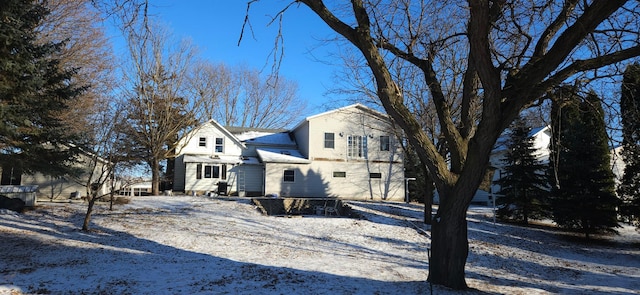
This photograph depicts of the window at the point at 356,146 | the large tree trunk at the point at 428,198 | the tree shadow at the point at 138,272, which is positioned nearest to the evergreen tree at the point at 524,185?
the large tree trunk at the point at 428,198

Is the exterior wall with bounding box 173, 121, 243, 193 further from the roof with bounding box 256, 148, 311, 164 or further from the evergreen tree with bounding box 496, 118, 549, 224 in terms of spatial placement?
the evergreen tree with bounding box 496, 118, 549, 224

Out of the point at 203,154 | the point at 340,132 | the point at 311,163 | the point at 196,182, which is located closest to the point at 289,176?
the point at 311,163

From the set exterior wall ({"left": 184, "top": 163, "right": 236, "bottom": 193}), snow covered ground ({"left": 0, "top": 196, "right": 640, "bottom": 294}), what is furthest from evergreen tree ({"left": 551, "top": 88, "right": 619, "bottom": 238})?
exterior wall ({"left": 184, "top": 163, "right": 236, "bottom": 193})

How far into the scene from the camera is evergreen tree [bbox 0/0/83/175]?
9211 millimetres

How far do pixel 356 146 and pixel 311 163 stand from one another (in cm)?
352

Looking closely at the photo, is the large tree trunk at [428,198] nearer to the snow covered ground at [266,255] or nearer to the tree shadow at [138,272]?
the snow covered ground at [266,255]

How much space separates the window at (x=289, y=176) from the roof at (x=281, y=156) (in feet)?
2.37

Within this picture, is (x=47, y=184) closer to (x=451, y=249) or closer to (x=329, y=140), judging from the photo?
(x=329, y=140)

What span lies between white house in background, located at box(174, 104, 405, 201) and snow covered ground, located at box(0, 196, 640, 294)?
801cm

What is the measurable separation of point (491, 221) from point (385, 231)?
7416mm

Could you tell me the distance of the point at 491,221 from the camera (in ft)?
64.8

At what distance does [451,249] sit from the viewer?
23.0ft

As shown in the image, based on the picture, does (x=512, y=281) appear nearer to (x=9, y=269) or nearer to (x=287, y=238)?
(x=287, y=238)

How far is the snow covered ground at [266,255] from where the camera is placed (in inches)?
285
